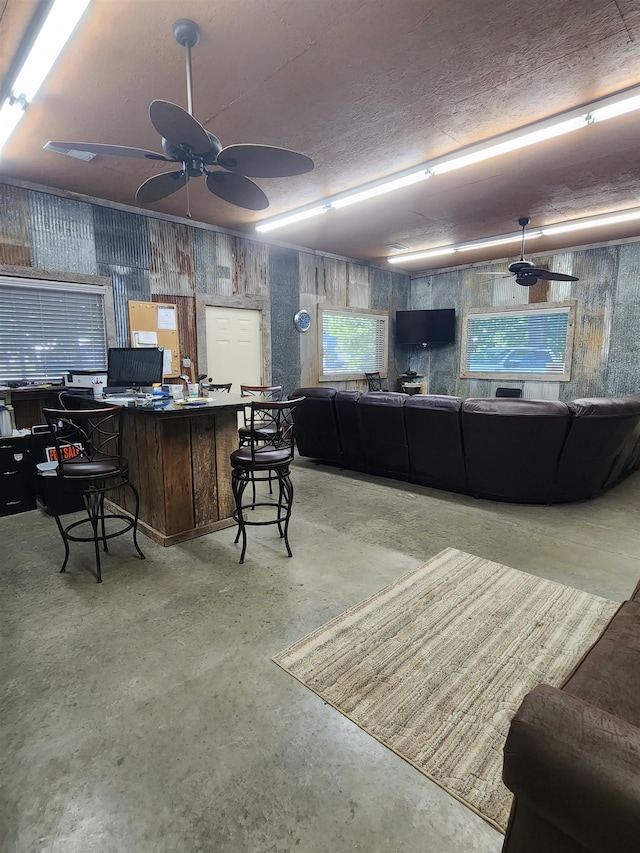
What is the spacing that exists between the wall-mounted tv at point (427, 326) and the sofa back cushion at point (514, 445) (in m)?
4.59

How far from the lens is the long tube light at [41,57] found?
2.18 metres

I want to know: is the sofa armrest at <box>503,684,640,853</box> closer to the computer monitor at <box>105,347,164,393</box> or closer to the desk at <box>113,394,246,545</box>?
the desk at <box>113,394,246,545</box>

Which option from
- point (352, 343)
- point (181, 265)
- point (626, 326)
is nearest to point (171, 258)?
point (181, 265)

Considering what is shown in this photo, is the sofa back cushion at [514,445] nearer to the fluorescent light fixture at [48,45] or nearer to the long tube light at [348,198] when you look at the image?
the long tube light at [348,198]

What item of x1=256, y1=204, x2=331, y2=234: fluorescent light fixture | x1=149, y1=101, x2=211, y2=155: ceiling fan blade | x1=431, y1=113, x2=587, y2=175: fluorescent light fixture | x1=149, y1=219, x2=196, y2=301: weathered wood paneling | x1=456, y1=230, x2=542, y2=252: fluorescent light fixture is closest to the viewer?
x1=149, y1=101, x2=211, y2=155: ceiling fan blade

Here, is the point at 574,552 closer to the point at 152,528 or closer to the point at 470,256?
the point at 152,528

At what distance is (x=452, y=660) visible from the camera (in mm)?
1912

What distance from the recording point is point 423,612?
2271mm

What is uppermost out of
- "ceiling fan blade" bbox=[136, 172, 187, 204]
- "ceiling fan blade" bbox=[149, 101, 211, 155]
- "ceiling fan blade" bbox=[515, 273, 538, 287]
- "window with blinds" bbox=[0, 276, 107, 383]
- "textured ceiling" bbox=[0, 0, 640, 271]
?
"textured ceiling" bbox=[0, 0, 640, 271]

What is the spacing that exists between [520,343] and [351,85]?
5770 mm

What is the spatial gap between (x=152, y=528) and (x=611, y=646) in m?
2.91

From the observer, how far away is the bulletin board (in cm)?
503

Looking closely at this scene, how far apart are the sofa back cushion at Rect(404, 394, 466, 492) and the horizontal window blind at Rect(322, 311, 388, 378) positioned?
333 centimetres

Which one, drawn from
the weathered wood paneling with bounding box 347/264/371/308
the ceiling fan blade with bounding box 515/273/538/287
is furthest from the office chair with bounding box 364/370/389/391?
the ceiling fan blade with bounding box 515/273/538/287
